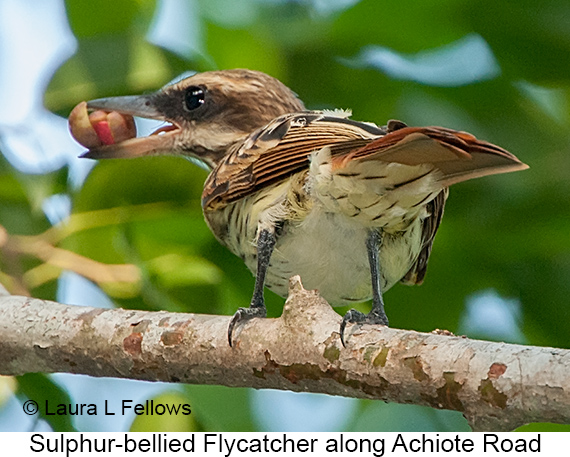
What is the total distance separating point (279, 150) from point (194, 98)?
86cm

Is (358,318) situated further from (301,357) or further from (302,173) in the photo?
(302,173)

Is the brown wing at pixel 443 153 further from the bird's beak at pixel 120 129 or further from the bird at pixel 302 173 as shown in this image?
the bird's beak at pixel 120 129

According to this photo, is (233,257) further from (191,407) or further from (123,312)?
(123,312)

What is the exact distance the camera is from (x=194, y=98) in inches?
141

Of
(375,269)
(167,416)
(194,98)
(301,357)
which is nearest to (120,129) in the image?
(194,98)

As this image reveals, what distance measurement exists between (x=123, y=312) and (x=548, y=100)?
5.81ft

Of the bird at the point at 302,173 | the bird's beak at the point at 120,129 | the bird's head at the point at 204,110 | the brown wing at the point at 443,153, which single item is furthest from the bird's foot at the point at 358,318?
the bird's beak at the point at 120,129

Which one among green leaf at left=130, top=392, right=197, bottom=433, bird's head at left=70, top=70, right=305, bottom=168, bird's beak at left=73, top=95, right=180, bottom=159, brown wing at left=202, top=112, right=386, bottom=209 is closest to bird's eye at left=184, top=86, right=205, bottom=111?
bird's head at left=70, top=70, right=305, bottom=168

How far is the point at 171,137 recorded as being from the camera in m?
3.55

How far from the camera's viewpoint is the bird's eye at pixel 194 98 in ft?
11.7

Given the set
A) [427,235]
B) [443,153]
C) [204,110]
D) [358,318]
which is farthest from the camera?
[204,110]

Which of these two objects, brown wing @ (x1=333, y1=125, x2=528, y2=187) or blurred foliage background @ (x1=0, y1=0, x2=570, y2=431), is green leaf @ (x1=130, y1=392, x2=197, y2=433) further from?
Result: brown wing @ (x1=333, y1=125, x2=528, y2=187)

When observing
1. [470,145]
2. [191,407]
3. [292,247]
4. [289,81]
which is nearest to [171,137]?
[289,81]

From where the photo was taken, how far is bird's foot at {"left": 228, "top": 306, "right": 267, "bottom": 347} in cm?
236
